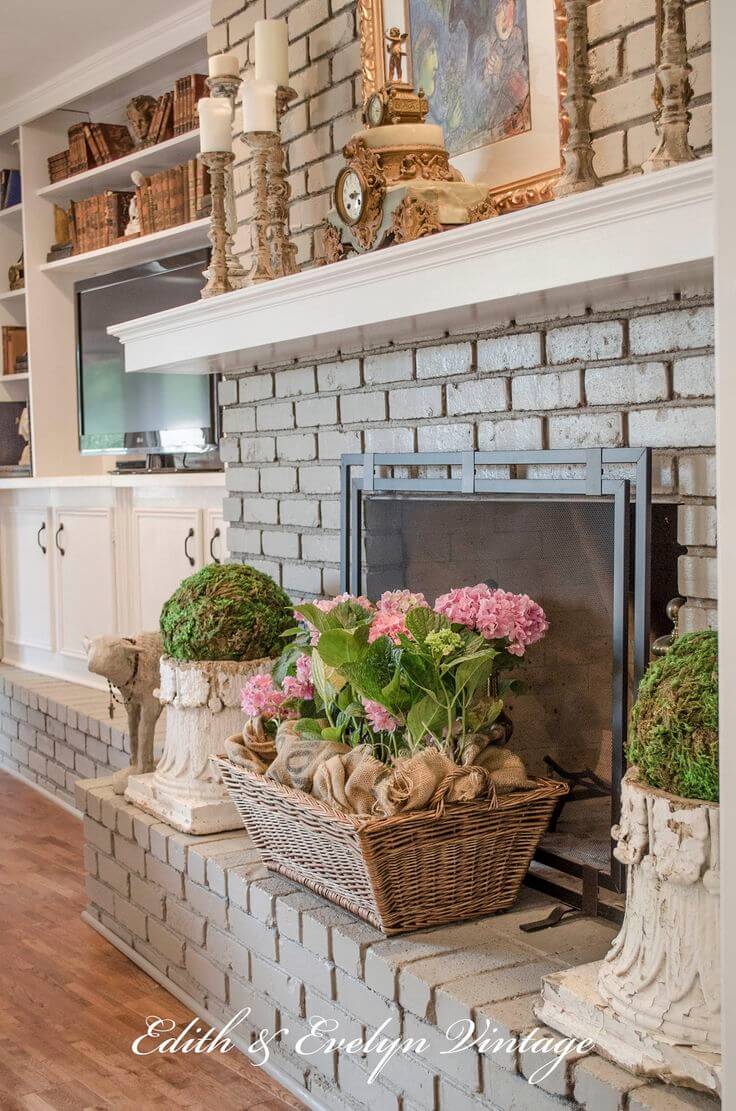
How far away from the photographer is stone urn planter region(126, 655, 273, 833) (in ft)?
8.32

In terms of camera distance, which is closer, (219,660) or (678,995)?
(678,995)

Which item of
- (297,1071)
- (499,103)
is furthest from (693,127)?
(297,1071)

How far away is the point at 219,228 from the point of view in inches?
113

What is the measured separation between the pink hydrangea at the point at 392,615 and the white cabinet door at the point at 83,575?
241cm

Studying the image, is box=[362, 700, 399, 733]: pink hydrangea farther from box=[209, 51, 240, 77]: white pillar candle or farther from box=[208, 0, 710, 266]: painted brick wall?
box=[209, 51, 240, 77]: white pillar candle

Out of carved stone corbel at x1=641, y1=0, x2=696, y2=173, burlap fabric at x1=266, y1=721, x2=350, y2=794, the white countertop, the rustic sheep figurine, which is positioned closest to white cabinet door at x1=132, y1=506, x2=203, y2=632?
the white countertop

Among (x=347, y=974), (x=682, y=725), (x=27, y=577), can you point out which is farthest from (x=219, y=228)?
(x=27, y=577)

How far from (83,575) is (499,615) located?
2.91 meters

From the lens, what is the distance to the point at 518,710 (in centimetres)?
224

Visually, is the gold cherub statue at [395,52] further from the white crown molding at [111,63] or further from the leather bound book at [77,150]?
the leather bound book at [77,150]

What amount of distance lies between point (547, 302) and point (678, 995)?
1.10 metres

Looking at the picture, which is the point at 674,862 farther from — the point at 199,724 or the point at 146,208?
the point at 146,208

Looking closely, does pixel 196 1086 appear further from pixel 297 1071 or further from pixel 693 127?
pixel 693 127

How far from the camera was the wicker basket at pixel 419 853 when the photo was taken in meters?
1.85
